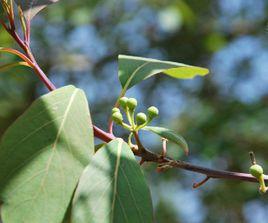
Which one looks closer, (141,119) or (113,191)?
(113,191)

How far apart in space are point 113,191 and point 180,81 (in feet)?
15.1

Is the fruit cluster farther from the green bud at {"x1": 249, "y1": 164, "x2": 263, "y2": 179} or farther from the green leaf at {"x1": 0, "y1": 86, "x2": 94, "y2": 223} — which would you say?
the green bud at {"x1": 249, "y1": 164, "x2": 263, "y2": 179}

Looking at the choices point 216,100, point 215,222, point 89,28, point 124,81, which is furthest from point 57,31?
point 124,81

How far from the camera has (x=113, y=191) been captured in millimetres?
943

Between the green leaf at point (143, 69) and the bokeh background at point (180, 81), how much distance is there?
2.49m

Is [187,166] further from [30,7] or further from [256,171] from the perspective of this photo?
[30,7]

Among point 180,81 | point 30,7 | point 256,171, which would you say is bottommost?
point 180,81

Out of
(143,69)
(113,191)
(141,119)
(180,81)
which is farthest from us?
(180,81)

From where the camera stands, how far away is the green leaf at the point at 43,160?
35.8 inches

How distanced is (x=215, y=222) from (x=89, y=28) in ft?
6.76

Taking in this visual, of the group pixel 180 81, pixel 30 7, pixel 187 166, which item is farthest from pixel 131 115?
pixel 180 81

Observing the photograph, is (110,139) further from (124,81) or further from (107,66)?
(107,66)

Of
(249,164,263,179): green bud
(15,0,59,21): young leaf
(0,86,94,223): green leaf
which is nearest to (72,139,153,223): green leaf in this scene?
(0,86,94,223): green leaf

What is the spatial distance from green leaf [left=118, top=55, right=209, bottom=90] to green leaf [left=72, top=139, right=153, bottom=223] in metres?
0.22
